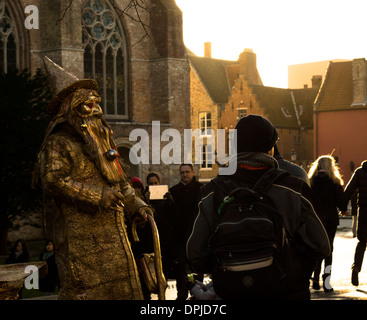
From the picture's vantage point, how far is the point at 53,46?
97.7 ft

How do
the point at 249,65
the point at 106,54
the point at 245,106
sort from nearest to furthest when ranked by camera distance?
the point at 106,54
the point at 245,106
the point at 249,65

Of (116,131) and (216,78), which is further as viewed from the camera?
(216,78)

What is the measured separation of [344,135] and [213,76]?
12.3 m

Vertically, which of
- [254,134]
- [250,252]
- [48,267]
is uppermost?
[254,134]

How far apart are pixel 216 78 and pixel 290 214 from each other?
55.3m

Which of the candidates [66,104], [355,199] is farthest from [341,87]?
[66,104]

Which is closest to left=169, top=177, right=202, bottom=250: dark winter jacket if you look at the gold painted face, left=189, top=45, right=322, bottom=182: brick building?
the gold painted face

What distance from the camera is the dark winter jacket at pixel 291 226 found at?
162 inches

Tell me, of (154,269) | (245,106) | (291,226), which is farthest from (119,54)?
(291,226)

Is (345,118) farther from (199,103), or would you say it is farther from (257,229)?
(257,229)

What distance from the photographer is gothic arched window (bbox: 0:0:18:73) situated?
29.3m

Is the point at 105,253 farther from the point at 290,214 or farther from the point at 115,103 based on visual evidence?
the point at 115,103

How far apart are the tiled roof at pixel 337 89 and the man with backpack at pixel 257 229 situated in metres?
47.6

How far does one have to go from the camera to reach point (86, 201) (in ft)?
20.0
